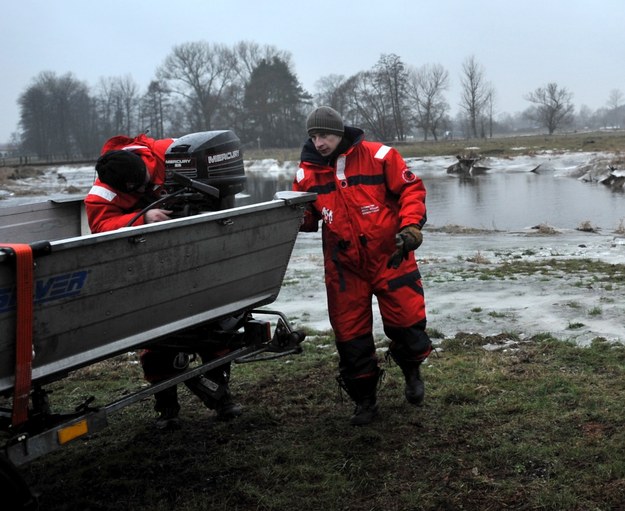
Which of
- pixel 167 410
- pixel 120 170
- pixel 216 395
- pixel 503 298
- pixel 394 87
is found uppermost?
pixel 394 87

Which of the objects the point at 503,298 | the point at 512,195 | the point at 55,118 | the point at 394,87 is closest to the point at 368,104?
the point at 394,87

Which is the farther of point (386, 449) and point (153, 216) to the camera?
point (386, 449)

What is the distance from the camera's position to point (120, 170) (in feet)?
11.9

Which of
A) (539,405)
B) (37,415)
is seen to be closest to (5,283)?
(37,415)

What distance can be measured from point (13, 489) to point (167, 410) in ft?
5.42

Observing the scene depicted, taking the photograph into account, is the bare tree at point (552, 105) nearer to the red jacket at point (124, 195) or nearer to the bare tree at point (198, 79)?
the bare tree at point (198, 79)

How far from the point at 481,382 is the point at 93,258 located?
110 inches

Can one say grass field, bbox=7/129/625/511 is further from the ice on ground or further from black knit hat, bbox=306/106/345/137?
black knit hat, bbox=306/106/345/137

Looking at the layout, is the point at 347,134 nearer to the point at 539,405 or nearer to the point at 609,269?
the point at 539,405

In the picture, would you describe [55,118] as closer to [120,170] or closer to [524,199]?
[524,199]

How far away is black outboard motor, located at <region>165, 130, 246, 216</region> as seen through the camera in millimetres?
3837

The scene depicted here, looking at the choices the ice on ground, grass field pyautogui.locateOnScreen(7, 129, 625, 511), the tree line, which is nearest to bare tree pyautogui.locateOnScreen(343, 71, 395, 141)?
the tree line

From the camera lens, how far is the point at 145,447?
404 cm

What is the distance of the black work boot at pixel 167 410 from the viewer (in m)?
4.29
